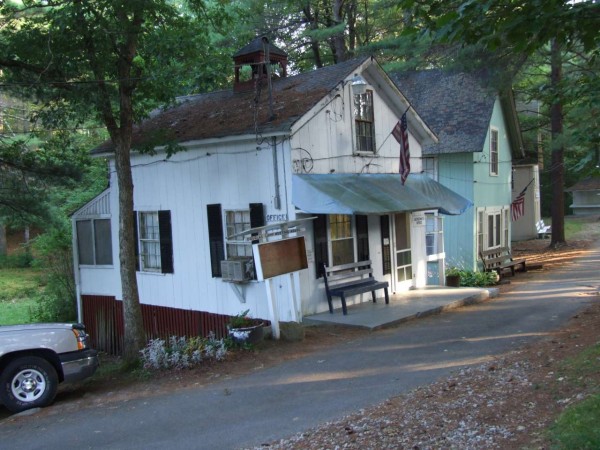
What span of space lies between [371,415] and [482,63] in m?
14.8

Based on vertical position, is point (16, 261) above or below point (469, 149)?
below

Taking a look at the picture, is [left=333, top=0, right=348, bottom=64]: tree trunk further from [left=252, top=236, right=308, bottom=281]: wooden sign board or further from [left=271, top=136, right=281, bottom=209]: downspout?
[left=252, top=236, right=308, bottom=281]: wooden sign board

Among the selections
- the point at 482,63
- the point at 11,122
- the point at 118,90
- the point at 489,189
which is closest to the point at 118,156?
the point at 118,90

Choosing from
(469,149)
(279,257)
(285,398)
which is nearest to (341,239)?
(279,257)

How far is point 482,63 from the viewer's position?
1825 centimetres

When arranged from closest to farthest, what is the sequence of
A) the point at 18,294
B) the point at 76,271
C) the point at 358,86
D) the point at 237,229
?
the point at 358,86, the point at 237,229, the point at 76,271, the point at 18,294

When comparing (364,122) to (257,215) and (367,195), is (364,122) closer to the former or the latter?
(367,195)

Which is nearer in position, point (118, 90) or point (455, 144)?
point (118, 90)

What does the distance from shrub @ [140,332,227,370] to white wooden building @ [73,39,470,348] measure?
162 centimetres

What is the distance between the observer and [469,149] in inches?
750

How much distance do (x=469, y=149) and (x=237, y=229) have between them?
372 inches

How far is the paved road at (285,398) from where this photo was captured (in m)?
6.39

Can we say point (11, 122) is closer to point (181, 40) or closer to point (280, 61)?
point (280, 61)

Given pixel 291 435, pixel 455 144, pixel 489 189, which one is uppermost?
pixel 455 144
